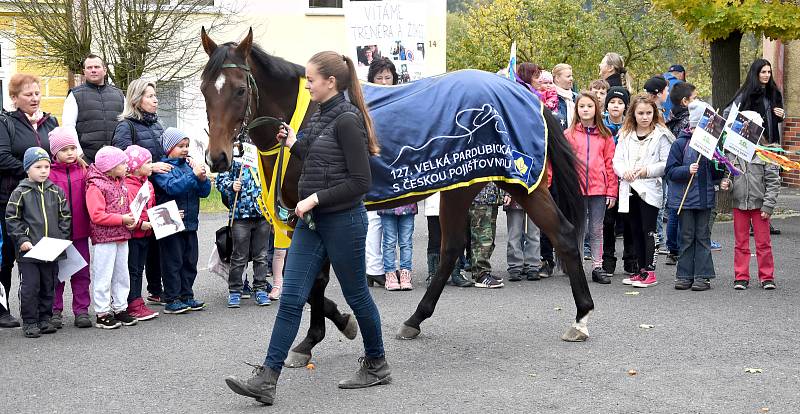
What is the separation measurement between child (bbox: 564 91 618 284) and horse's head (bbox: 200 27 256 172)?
15.2 ft

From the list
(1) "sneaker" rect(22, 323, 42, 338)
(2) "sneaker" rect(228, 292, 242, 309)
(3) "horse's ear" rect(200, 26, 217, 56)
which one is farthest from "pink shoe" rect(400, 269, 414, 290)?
(3) "horse's ear" rect(200, 26, 217, 56)

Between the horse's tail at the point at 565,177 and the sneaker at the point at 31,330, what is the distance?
4269 mm

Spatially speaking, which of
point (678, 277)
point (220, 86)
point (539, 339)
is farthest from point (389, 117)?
point (678, 277)

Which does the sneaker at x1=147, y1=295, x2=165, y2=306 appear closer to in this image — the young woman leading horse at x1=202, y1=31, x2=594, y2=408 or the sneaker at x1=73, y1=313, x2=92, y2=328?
the sneaker at x1=73, y1=313, x2=92, y2=328

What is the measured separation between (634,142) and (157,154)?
4667mm

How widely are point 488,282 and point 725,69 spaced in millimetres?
6893

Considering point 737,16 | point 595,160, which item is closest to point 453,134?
point 595,160

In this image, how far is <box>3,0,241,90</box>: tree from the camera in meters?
17.9

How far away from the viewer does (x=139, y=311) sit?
336 inches

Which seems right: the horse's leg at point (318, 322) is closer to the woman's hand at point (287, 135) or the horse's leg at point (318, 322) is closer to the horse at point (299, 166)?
the horse at point (299, 166)

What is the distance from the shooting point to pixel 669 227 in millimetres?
11203

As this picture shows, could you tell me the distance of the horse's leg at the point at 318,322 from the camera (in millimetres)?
6906

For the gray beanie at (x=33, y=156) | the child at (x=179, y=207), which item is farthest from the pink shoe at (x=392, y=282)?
the gray beanie at (x=33, y=156)

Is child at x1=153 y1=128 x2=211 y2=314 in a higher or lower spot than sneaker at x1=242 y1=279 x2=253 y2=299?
higher
